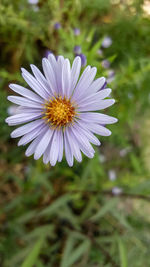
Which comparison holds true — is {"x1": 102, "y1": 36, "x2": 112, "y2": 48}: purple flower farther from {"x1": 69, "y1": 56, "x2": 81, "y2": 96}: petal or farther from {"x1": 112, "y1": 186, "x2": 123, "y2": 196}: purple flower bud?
{"x1": 69, "y1": 56, "x2": 81, "y2": 96}: petal

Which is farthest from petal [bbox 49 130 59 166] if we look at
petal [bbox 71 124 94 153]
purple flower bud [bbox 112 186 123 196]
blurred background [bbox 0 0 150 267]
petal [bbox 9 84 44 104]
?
purple flower bud [bbox 112 186 123 196]

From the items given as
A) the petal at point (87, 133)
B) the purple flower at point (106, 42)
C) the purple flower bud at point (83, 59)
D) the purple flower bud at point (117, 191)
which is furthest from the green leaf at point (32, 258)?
the purple flower at point (106, 42)

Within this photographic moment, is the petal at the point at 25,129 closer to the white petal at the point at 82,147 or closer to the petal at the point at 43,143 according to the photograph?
the petal at the point at 43,143

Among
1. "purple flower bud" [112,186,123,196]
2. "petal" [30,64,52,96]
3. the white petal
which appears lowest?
"purple flower bud" [112,186,123,196]

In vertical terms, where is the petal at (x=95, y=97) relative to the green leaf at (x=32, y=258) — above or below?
above

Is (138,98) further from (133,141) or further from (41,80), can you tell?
(41,80)

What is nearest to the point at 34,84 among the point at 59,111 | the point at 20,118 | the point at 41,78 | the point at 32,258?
the point at 41,78

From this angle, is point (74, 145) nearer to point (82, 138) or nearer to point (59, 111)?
point (82, 138)
